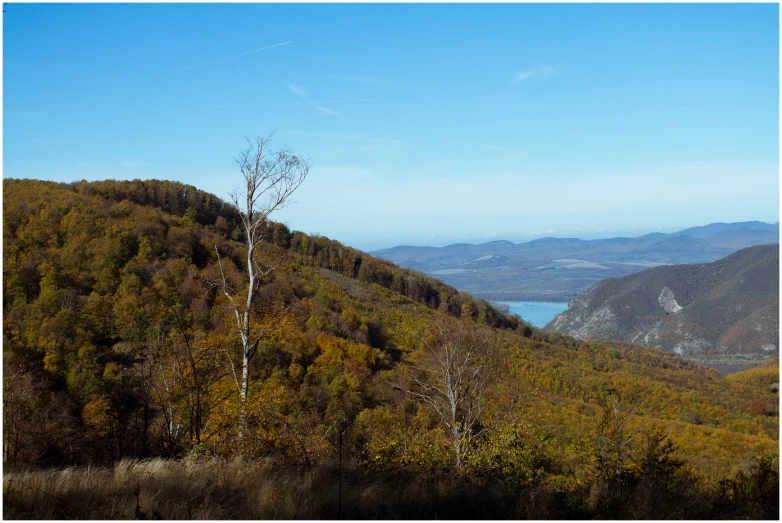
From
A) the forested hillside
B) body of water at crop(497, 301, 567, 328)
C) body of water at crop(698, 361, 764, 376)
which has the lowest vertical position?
body of water at crop(698, 361, 764, 376)

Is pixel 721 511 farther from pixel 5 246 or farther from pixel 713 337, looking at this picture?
pixel 713 337

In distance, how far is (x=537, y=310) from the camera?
525 ft

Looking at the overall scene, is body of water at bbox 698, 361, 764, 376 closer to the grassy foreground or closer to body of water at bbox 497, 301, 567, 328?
body of water at bbox 497, 301, 567, 328

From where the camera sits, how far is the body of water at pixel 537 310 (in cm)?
14152

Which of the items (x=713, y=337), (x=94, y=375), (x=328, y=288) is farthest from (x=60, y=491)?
(x=713, y=337)

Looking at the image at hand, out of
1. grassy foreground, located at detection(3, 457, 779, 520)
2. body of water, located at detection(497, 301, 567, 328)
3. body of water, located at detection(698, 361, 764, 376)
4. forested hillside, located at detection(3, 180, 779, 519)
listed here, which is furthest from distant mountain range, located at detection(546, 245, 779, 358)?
grassy foreground, located at detection(3, 457, 779, 520)

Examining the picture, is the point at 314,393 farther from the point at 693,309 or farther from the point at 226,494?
the point at 693,309

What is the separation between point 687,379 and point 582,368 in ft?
50.2

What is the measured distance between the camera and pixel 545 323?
449 ft

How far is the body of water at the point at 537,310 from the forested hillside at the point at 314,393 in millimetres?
66946

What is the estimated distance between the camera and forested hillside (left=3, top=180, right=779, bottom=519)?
525cm

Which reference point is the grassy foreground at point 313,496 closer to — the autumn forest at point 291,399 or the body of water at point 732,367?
the autumn forest at point 291,399

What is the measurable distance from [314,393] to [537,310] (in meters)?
149

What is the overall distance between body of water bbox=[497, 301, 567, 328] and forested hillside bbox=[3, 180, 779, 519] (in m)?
66.9
